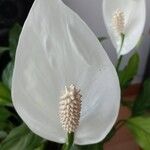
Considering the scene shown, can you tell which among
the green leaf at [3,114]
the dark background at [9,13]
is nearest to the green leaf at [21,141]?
the green leaf at [3,114]

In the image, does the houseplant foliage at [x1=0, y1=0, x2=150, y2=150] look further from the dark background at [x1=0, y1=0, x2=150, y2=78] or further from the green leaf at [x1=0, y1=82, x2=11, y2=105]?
the dark background at [x1=0, y1=0, x2=150, y2=78]

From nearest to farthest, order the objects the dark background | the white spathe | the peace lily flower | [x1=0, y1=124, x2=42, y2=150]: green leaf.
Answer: the peace lily flower → [x1=0, y1=124, x2=42, y2=150]: green leaf → the white spathe → the dark background

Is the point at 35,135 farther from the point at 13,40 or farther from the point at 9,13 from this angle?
the point at 9,13

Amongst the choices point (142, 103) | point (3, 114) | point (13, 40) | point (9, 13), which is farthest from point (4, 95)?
point (9, 13)

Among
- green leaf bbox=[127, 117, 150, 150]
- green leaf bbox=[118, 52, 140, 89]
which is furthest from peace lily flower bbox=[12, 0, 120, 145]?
green leaf bbox=[118, 52, 140, 89]

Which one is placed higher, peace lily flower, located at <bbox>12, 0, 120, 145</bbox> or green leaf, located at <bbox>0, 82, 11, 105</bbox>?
peace lily flower, located at <bbox>12, 0, 120, 145</bbox>

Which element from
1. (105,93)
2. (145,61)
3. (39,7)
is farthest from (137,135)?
(145,61)
